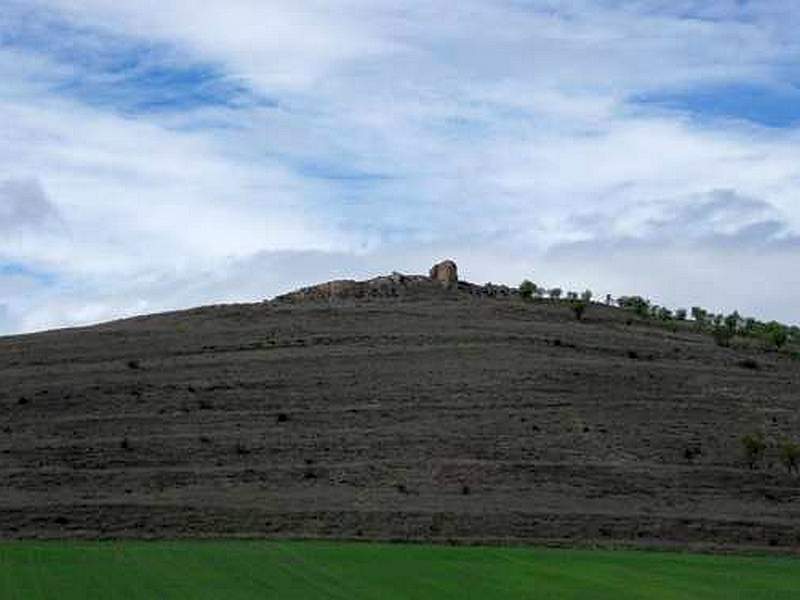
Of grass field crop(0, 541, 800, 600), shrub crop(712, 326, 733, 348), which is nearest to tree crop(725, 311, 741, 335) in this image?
shrub crop(712, 326, 733, 348)

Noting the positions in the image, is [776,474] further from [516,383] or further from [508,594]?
[508,594]

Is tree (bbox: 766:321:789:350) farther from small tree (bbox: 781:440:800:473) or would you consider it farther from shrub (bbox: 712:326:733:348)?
small tree (bbox: 781:440:800:473)

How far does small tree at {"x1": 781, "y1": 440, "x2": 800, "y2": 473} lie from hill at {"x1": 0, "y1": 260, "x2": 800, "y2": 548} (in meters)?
0.66

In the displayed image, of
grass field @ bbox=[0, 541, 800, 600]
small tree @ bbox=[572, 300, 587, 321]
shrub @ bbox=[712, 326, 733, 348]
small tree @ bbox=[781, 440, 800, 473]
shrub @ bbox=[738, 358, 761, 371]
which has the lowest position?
grass field @ bbox=[0, 541, 800, 600]

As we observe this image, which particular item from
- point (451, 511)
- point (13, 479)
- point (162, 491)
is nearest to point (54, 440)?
point (13, 479)

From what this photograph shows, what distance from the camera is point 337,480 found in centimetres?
5791

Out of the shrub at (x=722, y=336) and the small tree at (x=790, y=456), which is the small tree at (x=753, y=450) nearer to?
the small tree at (x=790, y=456)

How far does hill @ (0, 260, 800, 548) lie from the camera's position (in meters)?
53.4

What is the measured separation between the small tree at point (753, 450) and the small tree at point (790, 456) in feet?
2.99

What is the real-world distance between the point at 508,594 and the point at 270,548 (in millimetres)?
14075

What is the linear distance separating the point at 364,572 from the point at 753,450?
2929 centimetres

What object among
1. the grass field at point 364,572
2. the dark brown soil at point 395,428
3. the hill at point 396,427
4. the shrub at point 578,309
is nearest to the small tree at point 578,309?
the shrub at point 578,309

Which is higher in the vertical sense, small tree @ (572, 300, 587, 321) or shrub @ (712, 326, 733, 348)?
small tree @ (572, 300, 587, 321)

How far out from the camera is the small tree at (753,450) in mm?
62062
